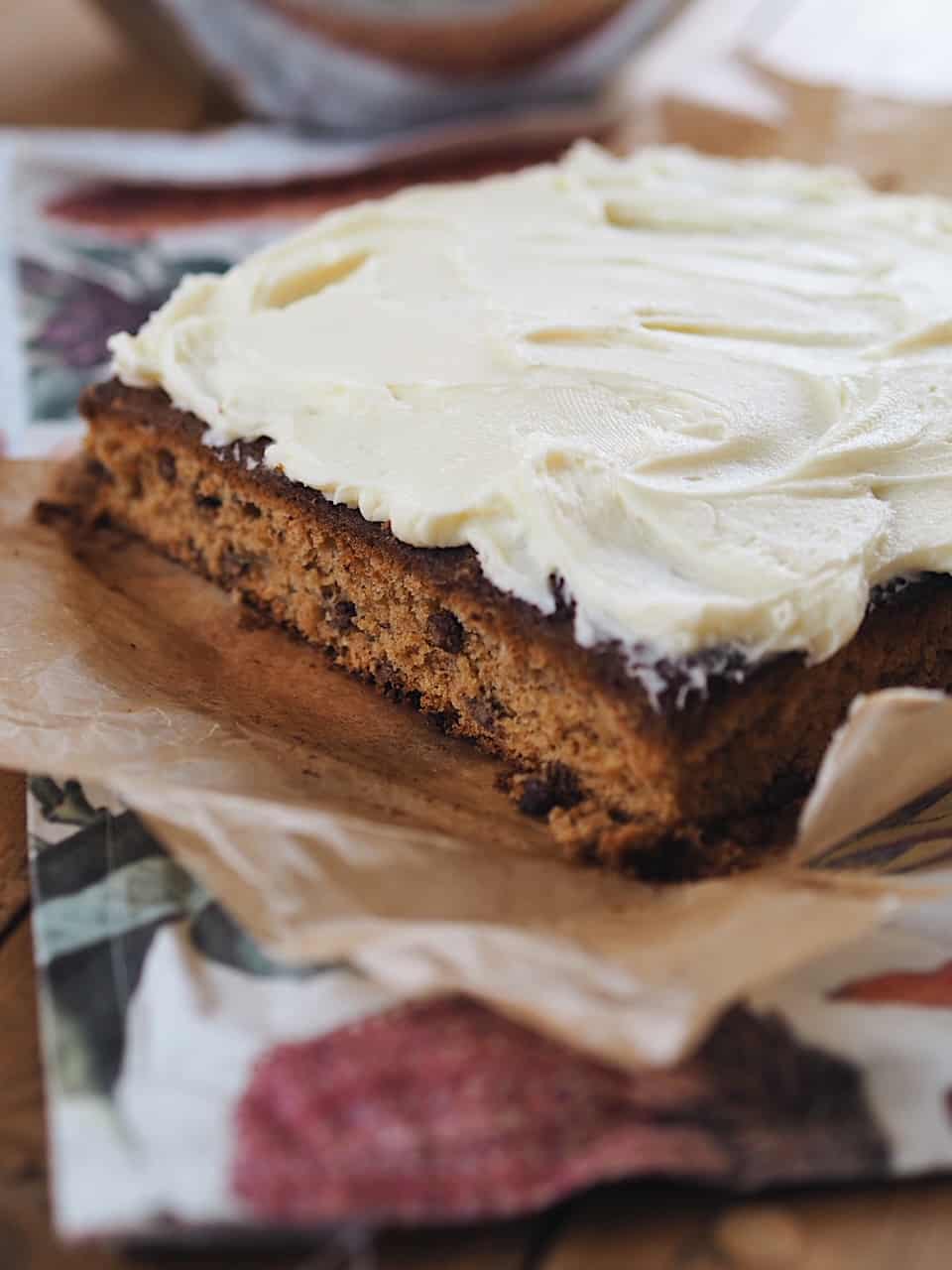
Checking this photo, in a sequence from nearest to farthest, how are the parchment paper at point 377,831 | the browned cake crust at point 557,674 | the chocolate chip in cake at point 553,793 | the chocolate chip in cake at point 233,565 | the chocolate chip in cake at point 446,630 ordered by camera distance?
the parchment paper at point 377,831 < the browned cake crust at point 557,674 < the chocolate chip in cake at point 553,793 < the chocolate chip in cake at point 446,630 < the chocolate chip in cake at point 233,565

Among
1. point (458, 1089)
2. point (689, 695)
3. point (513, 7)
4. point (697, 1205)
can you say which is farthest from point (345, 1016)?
point (513, 7)

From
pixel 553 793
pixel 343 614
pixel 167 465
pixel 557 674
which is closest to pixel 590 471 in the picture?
pixel 557 674

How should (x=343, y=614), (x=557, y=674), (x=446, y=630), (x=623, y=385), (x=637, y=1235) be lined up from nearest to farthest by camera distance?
(x=637, y=1235) → (x=557, y=674) → (x=446, y=630) → (x=623, y=385) → (x=343, y=614)

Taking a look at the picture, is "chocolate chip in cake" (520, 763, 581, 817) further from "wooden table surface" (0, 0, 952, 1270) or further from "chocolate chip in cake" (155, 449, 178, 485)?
"chocolate chip in cake" (155, 449, 178, 485)

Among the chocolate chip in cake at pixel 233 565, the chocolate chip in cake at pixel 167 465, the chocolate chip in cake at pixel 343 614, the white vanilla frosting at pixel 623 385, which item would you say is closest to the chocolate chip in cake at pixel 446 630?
the white vanilla frosting at pixel 623 385

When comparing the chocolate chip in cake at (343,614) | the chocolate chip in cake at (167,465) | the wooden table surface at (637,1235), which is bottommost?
the wooden table surface at (637,1235)

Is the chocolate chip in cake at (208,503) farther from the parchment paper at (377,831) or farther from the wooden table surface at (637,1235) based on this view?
the wooden table surface at (637,1235)

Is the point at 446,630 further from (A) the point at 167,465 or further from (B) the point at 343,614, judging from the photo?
(A) the point at 167,465
